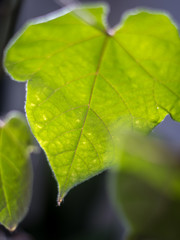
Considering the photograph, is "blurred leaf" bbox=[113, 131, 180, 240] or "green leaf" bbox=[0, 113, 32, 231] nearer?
"blurred leaf" bbox=[113, 131, 180, 240]

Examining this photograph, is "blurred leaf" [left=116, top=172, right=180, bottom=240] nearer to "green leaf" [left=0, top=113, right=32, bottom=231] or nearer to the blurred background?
"green leaf" [left=0, top=113, right=32, bottom=231]

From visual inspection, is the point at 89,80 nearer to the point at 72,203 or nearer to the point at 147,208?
the point at 147,208

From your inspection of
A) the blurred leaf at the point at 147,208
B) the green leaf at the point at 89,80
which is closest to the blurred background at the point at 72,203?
the green leaf at the point at 89,80

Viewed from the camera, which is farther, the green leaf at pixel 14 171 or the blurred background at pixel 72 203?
the blurred background at pixel 72 203

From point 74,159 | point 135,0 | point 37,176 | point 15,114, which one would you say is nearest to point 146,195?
point 74,159

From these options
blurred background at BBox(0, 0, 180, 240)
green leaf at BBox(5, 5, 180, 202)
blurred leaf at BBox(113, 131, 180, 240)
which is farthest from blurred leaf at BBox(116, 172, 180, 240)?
blurred background at BBox(0, 0, 180, 240)

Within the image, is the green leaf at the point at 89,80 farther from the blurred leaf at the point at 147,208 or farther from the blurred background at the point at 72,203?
the blurred background at the point at 72,203

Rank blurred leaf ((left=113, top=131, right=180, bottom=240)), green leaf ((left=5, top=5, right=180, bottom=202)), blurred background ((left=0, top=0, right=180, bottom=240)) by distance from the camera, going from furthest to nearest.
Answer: blurred background ((left=0, top=0, right=180, bottom=240)), green leaf ((left=5, top=5, right=180, bottom=202)), blurred leaf ((left=113, top=131, right=180, bottom=240))
